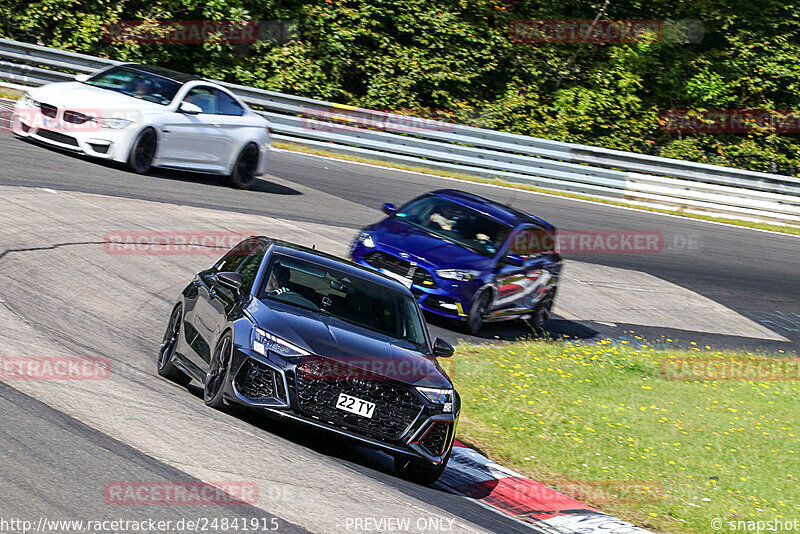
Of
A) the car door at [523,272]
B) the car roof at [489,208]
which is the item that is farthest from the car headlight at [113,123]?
the car door at [523,272]

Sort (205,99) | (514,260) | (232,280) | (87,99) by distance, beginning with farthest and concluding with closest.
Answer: (205,99) < (87,99) < (514,260) < (232,280)

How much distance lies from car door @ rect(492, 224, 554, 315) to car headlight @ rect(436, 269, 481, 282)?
1.78 feet

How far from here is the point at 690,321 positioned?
17.4 m

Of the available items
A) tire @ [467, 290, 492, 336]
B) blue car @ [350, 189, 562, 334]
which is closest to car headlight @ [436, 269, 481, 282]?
blue car @ [350, 189, 562, 334]

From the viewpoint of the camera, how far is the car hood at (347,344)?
7484 mm

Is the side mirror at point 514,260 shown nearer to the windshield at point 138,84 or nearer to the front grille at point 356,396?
the windshield at point 138,84

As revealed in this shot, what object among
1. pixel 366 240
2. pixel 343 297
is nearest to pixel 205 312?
pixel 343 297

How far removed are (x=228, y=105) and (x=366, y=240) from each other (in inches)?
234

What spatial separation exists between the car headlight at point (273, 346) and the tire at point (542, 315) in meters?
8.22

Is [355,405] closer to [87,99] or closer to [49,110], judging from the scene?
[87,99]

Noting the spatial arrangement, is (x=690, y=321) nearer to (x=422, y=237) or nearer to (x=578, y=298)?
(x=578, y=298)

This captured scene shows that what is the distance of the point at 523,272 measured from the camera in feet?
47.5

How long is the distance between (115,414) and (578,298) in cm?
1186

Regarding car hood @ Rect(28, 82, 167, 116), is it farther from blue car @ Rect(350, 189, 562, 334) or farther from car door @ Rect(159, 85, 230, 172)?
blue car @ Rect(350, 189, 562, 334)
